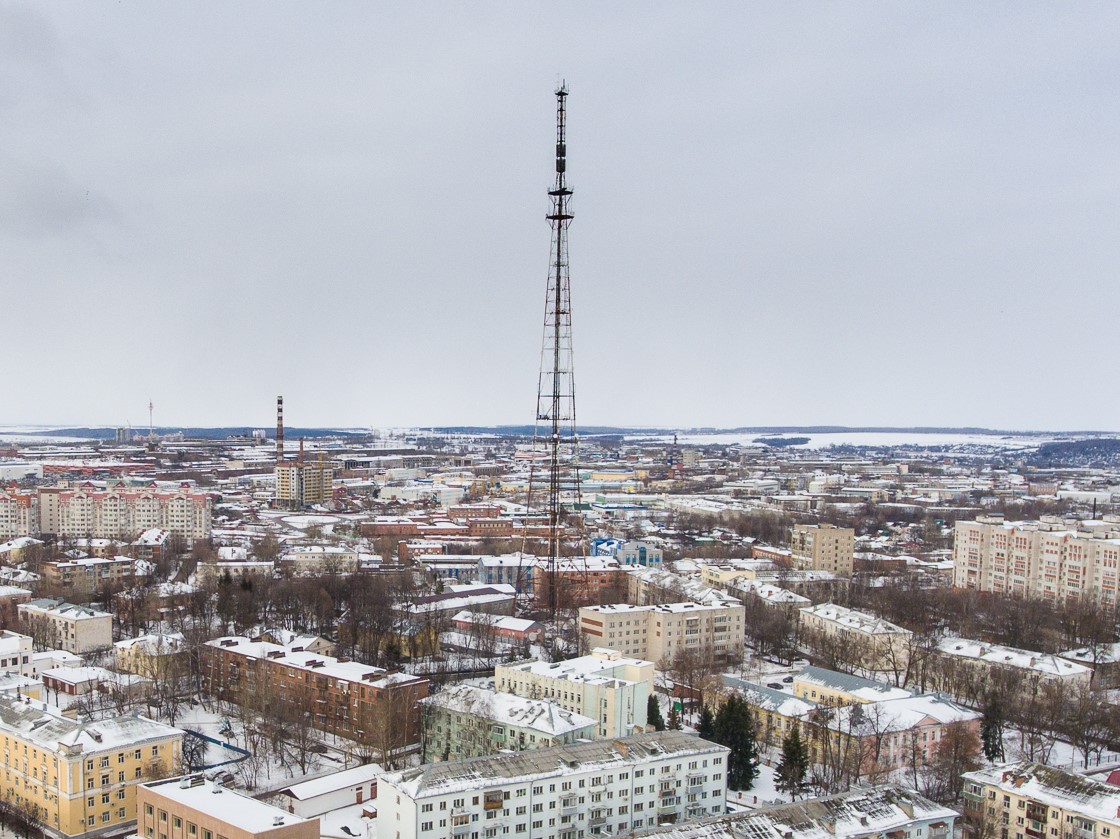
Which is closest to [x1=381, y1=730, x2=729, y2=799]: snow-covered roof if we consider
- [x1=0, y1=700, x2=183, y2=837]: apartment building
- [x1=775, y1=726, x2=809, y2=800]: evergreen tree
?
[x1=775, y1=726, x2=809, y2=800]: evergreen tree

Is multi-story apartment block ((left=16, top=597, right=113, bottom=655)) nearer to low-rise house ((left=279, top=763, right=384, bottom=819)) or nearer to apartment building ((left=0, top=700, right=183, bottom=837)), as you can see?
apartment building ((left=0, top=700, right=183, bottom=837))

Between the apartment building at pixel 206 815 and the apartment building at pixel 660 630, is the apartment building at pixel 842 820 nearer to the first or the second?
the apartment building at pixel 206 815

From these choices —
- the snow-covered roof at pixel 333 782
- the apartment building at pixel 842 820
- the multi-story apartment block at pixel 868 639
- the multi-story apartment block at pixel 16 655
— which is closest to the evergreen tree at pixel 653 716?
the snow-covered roof at pixel 333 782

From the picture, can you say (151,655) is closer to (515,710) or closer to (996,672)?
(515,710)

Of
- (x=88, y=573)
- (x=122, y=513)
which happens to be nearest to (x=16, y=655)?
(x=88, y=573)

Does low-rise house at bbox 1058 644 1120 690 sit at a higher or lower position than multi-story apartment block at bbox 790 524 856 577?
lower

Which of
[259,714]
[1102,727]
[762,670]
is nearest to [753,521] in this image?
[762,670]
